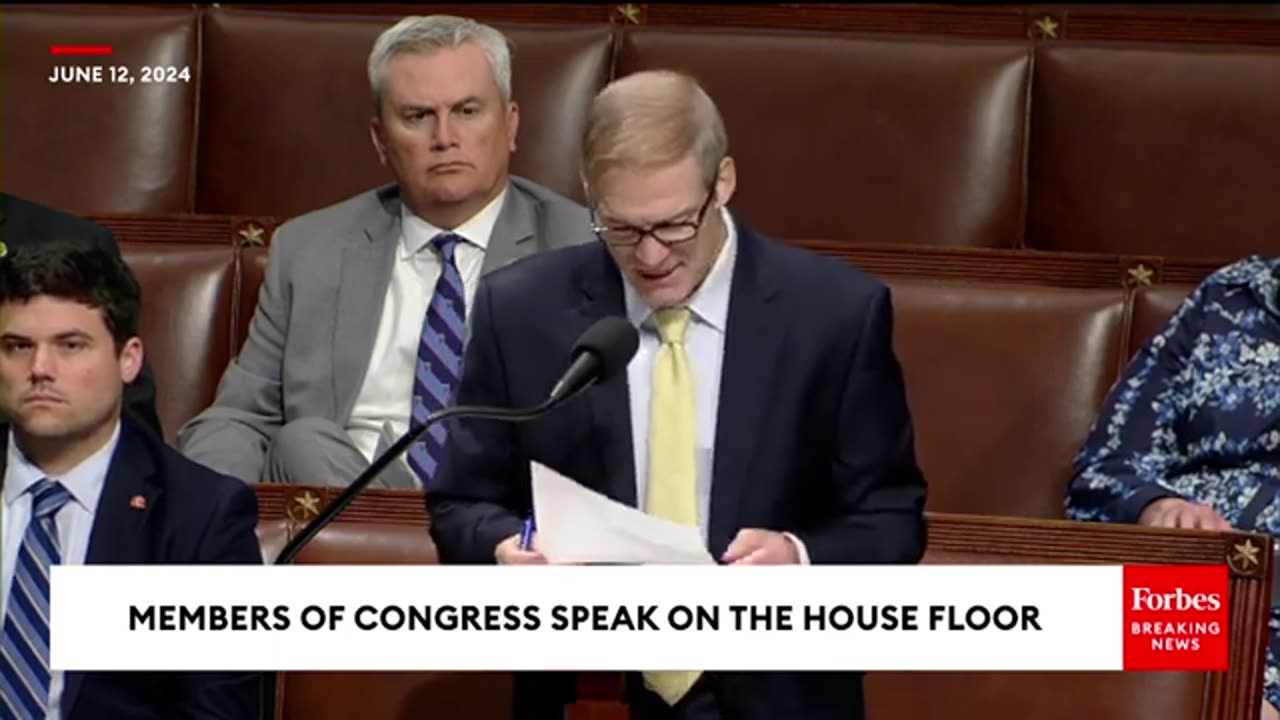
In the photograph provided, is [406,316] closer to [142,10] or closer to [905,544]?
[142,10]

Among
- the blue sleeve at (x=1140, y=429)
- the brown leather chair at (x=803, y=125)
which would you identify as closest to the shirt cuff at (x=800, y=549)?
the blue sleeve at (x=1140, y=429)

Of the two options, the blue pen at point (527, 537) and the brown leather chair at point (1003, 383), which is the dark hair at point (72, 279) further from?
the brown leather chair at point (1003, 383)

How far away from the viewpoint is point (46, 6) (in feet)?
5.77

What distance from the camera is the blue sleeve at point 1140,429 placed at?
1.39 meters

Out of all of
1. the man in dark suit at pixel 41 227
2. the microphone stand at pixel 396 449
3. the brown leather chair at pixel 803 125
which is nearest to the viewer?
the microphone stand at pixel 396 449

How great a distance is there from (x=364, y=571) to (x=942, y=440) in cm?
62

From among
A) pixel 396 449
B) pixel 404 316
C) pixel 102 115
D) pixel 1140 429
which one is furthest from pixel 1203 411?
pixel 102 115

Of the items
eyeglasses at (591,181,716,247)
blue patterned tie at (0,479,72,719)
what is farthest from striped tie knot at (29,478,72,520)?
eyeglasses at (591,181,716,247)

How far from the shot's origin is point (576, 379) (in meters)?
0.94

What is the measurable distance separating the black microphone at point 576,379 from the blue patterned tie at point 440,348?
0.48 m

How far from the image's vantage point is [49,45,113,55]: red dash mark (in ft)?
5.66

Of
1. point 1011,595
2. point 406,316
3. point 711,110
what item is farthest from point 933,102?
point 1011,595

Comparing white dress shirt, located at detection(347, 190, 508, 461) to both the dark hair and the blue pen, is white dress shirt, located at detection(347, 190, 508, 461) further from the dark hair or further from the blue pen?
the blue pen

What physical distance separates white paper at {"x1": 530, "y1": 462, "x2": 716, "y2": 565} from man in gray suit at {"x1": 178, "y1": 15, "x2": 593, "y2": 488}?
54 cm
